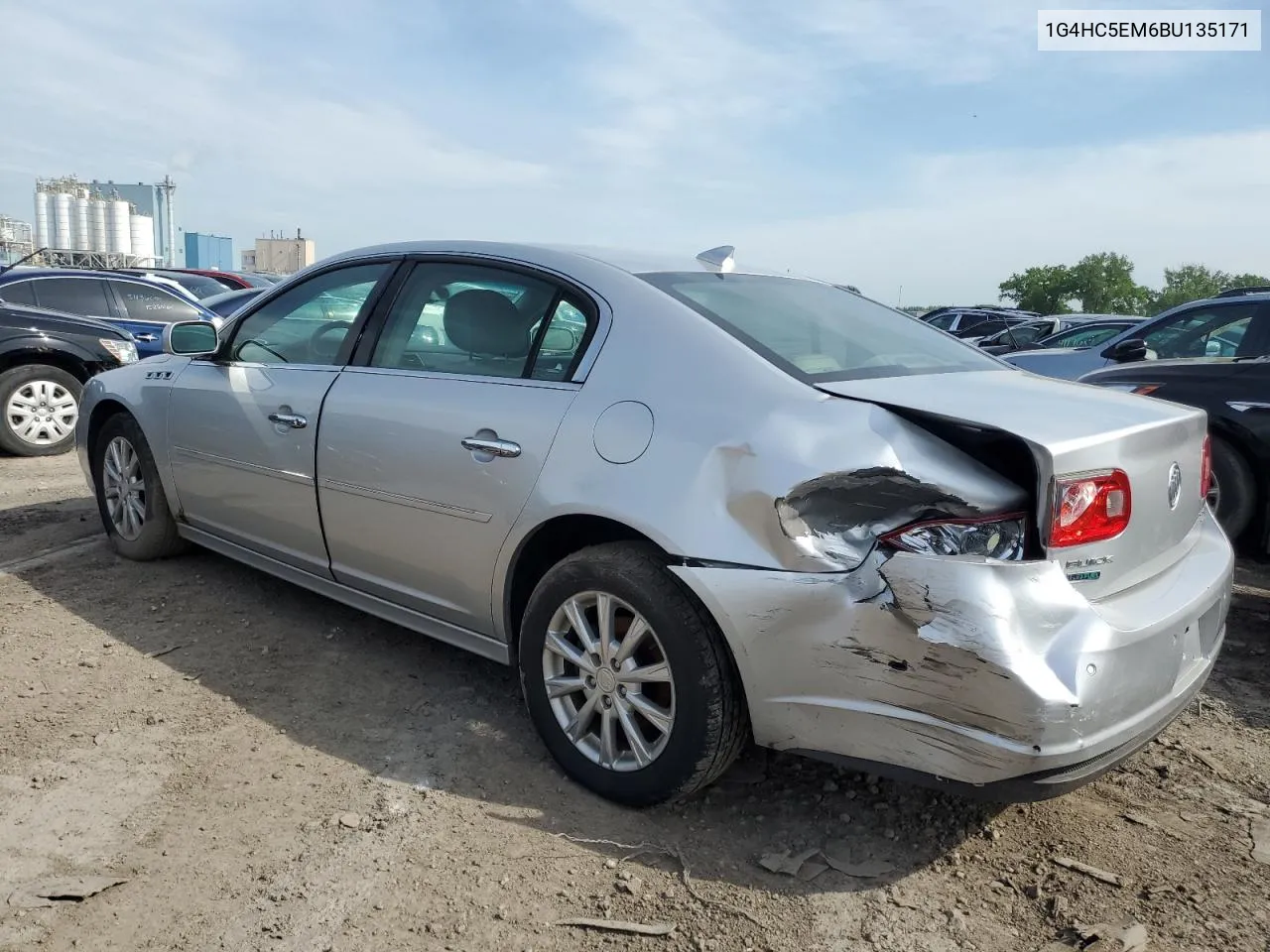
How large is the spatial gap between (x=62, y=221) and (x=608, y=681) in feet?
335

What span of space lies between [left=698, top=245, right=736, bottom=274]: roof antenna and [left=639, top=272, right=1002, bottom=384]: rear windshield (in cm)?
6

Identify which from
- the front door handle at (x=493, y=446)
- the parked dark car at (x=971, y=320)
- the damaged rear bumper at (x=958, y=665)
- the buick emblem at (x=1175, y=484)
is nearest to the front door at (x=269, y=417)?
the front door handle at (x=493, y=446)

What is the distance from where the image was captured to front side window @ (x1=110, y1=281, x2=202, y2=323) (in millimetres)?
10242

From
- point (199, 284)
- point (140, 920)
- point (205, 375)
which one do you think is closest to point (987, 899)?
point (140, 920)

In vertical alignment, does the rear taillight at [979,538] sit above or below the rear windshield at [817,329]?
below

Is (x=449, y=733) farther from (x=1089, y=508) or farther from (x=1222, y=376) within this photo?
(x=1222, y=376)

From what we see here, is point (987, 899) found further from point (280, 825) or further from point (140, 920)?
point (140, 920)

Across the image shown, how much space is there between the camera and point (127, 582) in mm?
4484

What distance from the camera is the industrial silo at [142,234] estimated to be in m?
90.7

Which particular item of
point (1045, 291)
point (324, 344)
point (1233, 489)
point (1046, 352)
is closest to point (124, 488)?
point (324, 344)

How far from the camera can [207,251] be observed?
101 m

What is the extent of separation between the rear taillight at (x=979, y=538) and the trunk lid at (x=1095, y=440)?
59 millimetres

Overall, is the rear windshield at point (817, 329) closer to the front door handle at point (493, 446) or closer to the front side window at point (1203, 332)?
the front door handle at point (493, 446)

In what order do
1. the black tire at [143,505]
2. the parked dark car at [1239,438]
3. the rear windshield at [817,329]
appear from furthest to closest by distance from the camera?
the parked dark car at [1239,438], the black tire at [143,505], the rear windshield at [817,329]
